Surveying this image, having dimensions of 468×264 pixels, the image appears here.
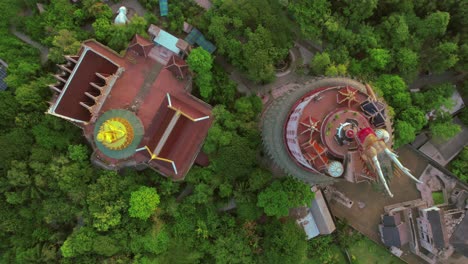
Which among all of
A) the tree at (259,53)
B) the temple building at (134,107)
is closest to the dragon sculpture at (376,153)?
the tree at (259,53)

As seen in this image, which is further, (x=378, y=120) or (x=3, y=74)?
(x=3, y=74)

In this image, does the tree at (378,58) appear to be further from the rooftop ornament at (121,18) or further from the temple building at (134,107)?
the rooftop ornament at (121,18)

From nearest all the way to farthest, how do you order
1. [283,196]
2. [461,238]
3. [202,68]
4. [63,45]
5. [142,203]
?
[283,196] < [142,203] < [63,45] < [202,68] < [461,238]

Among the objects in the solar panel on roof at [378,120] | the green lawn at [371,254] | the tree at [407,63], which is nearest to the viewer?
the solar panel on roof at [378,120]

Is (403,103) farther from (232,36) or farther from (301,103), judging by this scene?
(232,36)

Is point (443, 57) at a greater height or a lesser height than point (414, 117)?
greater

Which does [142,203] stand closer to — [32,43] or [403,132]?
[32,43]

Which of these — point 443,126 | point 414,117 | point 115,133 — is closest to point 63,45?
point 115,133
